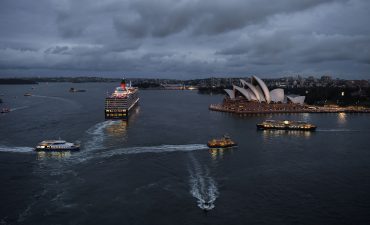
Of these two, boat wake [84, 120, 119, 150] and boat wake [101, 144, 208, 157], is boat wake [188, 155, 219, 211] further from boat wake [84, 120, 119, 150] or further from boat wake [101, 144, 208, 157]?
boat wake [84, 120, 119, 150]

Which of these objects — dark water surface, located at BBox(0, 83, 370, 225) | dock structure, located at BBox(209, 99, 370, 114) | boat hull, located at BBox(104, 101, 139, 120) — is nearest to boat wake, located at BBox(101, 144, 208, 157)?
dark water surface, located at BBox(0, 83, 370, 225)

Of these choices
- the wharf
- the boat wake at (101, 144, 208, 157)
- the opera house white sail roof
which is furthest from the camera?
the opera house white sail roof

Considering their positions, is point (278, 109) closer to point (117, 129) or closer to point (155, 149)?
point (117, 129)

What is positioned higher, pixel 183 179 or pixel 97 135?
pixel 97 135

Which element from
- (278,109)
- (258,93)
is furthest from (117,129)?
(258,93)

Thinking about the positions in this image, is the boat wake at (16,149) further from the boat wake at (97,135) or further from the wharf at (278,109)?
the wharf at (278,109)

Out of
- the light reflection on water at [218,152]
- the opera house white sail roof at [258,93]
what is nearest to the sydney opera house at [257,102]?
the opera house white sail roof at [258,93]
